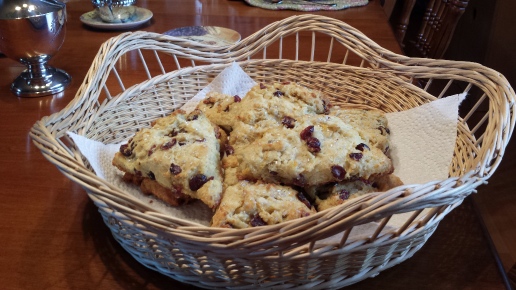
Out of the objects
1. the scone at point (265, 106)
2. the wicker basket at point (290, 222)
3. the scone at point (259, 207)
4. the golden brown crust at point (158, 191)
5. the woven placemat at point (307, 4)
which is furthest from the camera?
the woven placemat at point (307, 4)

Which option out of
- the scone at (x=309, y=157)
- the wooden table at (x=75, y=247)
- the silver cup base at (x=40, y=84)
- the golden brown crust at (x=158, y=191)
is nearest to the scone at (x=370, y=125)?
the scone at (x=309, y=157)

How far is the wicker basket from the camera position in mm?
483

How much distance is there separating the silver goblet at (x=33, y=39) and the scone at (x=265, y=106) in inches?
21.5

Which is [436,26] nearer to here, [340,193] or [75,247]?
[340,193]

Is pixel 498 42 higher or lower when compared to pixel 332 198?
lower

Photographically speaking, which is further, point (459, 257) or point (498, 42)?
point (498, 42)

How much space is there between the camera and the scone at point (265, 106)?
33.7 inches

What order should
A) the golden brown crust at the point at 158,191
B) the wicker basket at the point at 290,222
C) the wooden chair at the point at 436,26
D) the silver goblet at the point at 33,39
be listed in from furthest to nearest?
the wooden chair at the point at 436,26
the silver goblet at the point at 33,39
the golden brown crust at the point at 158,191
the wicker basket at the point at 290,222

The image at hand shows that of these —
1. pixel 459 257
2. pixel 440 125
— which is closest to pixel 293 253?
pixel 459 257

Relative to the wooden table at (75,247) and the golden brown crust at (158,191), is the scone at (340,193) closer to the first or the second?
the wooden table at (75,247)

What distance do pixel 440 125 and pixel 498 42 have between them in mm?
1810

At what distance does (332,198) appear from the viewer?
690 millimetres

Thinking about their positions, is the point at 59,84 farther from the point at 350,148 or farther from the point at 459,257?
the point at 459,257

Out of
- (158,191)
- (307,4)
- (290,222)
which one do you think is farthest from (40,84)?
(307,4)
